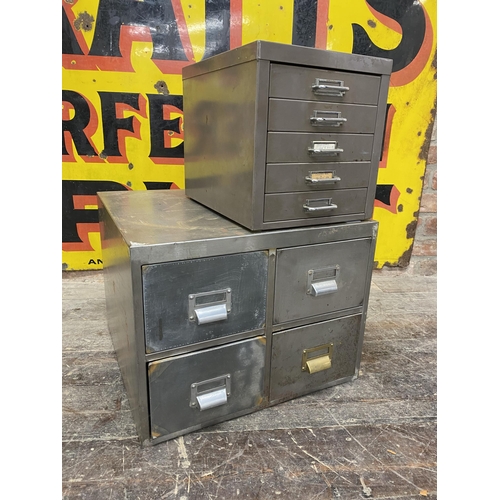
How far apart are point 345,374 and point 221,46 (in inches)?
50.4

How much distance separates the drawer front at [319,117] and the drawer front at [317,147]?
0.01 meters

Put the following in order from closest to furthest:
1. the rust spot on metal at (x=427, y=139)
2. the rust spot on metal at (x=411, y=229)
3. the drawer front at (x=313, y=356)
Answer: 1. the drawer front at (x=313, y=356)
2. the rust spot on metal at (x=427, y=139)
3. the rust spot on metal at (x=411, y=229)

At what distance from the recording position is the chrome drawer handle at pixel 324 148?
89cm

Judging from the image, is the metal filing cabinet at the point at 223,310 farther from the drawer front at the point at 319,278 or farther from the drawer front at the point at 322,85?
the drawer front at the point at 322,85

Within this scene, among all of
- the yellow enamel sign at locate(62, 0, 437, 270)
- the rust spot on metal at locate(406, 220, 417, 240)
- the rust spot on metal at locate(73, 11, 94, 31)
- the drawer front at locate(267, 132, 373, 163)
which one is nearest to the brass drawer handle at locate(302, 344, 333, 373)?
the drawer front at locate(267, 132, 373, 163)

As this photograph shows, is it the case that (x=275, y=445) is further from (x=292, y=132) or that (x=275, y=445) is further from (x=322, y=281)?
(x=292, y=132)

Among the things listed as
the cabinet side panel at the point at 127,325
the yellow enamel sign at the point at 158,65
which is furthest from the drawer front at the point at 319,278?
the yellow enamel sign at the point at 158,65

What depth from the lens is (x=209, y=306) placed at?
2.86 ft

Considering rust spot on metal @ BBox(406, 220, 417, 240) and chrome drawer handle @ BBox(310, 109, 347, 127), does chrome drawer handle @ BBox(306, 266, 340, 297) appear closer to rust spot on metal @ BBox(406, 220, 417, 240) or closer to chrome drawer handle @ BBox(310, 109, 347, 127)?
chrome drawer handle @ BBox(310, 109, 347, 127)

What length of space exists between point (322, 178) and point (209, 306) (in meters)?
0.39

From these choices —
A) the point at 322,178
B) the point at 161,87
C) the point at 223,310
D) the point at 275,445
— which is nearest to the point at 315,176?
the point at 322,178

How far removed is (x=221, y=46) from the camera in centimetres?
154

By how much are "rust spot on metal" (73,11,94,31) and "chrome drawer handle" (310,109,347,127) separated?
3.51 feet

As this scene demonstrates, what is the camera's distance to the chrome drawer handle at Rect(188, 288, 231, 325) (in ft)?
2.79
